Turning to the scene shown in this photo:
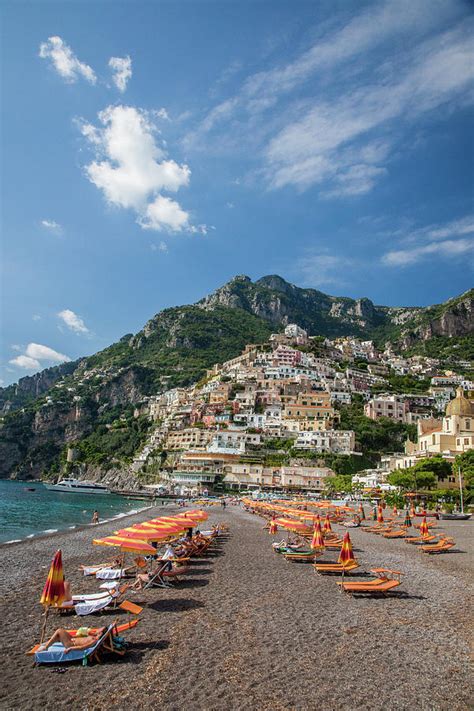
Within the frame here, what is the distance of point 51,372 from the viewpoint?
197750 millimetres

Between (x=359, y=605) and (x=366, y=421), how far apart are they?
78.5 meters

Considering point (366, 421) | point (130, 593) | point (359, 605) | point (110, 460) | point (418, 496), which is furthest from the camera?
point (110, 460)

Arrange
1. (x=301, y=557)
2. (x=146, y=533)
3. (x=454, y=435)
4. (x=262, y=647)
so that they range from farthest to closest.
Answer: (x=454, y=435) < (x=301, y=557) < (x=146, y=533) < (x=262, y=647)

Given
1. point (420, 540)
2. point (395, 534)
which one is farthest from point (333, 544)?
point (395, 534)

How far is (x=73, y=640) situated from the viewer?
7516 millimetres

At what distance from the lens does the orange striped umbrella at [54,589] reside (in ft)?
26.5

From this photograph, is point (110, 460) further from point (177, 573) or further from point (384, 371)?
point (177, 573)

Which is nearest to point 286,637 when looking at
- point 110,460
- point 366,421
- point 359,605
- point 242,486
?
point 359,605

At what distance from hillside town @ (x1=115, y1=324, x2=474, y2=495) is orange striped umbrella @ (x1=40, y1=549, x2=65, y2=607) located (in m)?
48.9

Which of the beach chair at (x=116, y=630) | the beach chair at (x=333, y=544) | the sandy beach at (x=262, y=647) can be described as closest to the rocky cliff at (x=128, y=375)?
the beach chair at (x=333, y=544)

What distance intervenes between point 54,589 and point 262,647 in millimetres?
3899

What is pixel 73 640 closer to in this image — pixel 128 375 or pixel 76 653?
pixel 76 653

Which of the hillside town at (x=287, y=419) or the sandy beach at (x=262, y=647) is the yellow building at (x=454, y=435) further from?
the sandy beach at (x=262, y=647)

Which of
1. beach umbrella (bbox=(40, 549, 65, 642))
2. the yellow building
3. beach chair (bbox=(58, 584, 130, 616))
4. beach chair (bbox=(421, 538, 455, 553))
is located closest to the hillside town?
the yellow building
